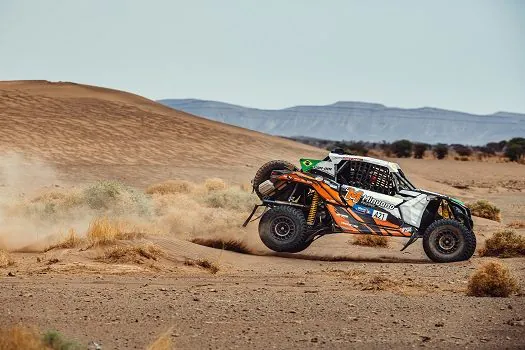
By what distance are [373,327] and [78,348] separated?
3705 millimetres

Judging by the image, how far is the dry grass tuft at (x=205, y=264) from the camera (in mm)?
15984

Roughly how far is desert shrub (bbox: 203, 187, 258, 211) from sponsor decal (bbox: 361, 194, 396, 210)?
867 centimetres

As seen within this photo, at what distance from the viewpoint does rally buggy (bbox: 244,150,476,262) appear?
1773 cm

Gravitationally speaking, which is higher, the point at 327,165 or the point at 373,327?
the point at 327,165

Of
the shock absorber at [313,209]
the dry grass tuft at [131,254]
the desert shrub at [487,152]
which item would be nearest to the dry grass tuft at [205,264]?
the dry grass tuft at [131,254]

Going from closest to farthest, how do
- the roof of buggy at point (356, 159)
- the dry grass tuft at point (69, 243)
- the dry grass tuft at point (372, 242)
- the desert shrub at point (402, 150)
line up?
the dry grass tuft at point (69, 243) → the roof of buggy at point (356, 159) → the dry grass tuft at point (372, 242) → the desert shrub at point (402, 150)

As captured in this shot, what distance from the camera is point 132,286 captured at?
13.6 meters

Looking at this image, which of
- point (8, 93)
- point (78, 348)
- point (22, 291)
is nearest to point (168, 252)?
point (22, 291)

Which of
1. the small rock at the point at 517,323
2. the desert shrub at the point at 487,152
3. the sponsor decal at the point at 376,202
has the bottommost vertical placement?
the small rock at the point at 517,323

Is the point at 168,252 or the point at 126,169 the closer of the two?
the point at 168,252

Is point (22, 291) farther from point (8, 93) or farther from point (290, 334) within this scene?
point (8, 93)

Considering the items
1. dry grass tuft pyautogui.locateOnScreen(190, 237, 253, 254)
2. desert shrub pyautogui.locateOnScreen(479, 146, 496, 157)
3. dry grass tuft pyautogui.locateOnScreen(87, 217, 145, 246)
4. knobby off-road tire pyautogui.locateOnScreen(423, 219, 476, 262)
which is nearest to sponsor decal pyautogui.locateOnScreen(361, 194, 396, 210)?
knobby off-road tire pyautogui.locateOnScreen(423, 219, 476, 262)

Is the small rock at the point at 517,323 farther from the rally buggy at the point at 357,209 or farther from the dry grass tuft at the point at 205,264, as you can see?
the rally buggy at the point at 357,209

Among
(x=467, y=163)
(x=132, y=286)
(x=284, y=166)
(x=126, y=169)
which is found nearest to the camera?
(x=132, y=286)
